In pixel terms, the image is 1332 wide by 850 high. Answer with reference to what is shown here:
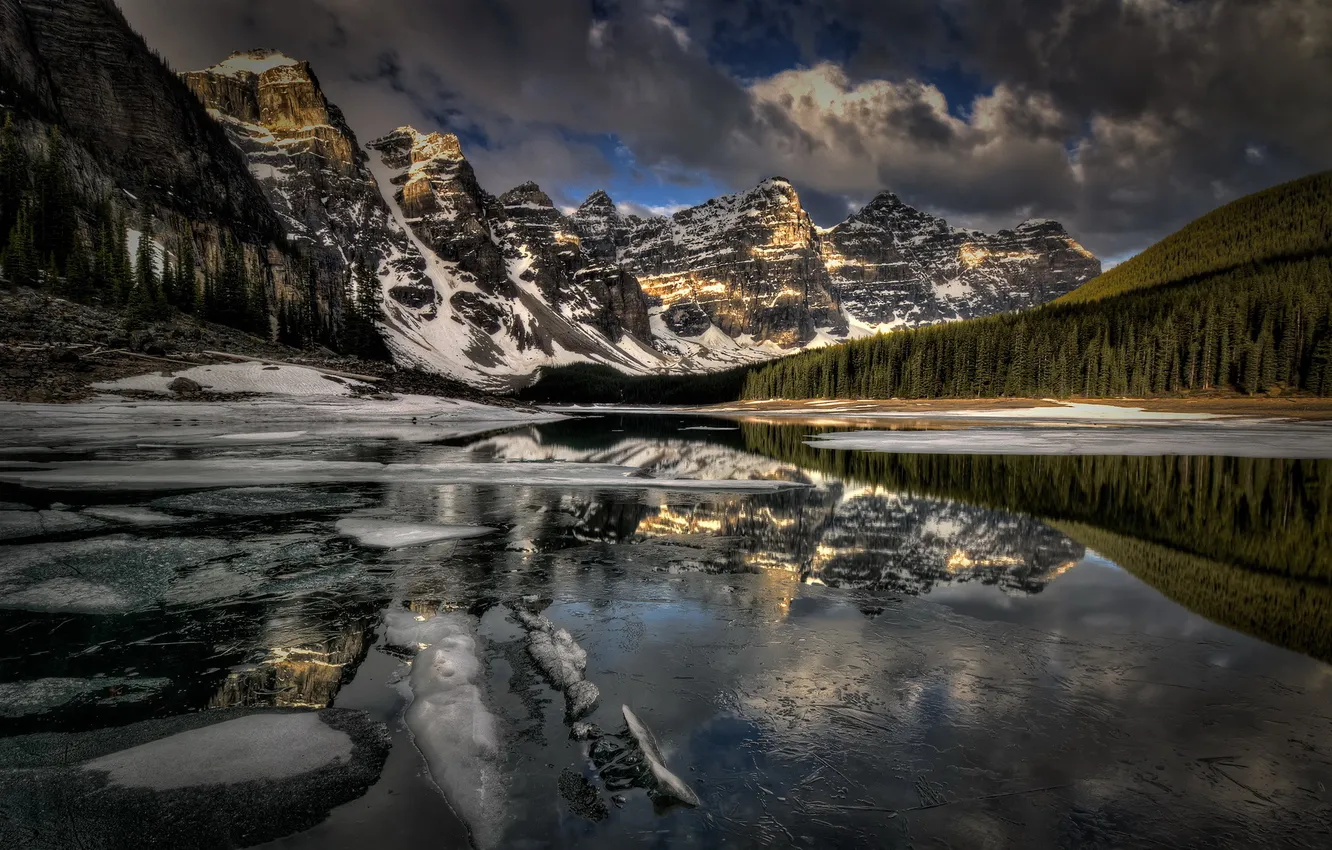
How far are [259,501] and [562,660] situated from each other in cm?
1120

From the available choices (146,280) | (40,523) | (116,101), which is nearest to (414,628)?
(40,523)

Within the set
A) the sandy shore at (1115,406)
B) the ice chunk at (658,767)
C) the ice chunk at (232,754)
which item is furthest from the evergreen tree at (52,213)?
the sandy shore at (1115,406)

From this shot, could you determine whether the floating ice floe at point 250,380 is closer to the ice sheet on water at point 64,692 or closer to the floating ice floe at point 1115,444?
the floating ice floe at point 1115,444

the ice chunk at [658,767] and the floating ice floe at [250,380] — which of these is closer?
the ice chunk at [658,767]

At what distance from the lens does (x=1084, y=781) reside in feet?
12.7

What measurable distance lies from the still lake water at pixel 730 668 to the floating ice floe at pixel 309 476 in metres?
3.09

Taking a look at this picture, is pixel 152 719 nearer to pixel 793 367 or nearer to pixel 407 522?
pixel 407 522

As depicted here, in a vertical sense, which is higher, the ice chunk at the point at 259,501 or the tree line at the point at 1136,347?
the tree line at the point at 1136,347

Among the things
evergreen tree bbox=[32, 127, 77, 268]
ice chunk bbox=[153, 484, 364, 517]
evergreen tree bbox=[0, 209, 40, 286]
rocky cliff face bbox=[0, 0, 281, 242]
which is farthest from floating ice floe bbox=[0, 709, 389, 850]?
rocky cliff face bbox=[0, 0, 281, 242]

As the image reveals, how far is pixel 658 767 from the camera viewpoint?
391 centimetres

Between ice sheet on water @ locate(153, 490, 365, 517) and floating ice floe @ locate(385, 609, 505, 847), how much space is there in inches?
309

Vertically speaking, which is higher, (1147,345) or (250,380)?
(1147,345)

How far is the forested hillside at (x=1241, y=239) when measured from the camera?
119 meters

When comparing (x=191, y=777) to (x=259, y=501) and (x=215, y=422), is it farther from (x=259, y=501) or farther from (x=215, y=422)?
(x=215, y=422)
